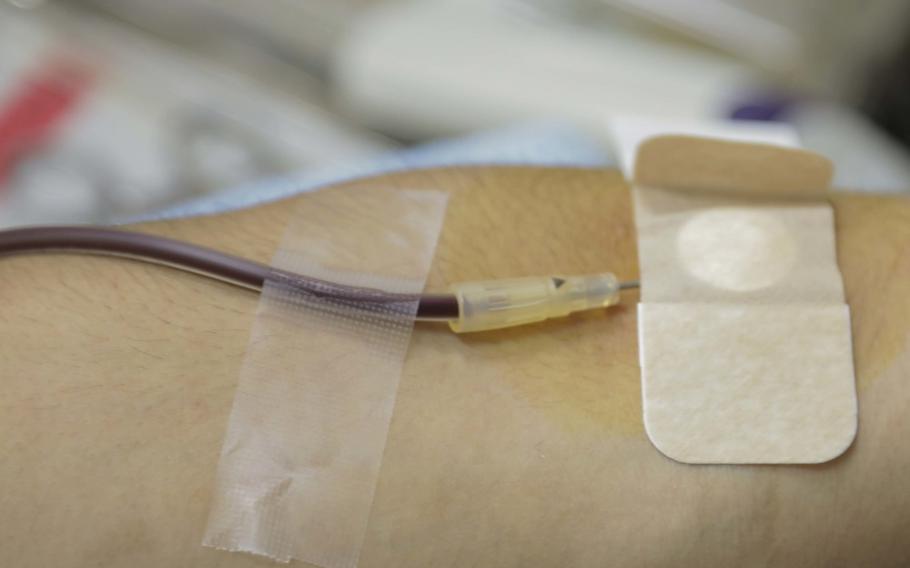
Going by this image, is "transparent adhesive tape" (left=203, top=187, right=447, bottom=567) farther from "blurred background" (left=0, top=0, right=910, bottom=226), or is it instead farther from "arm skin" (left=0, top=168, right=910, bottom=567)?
"blurred background" (left=0, top=0, right=910, bottom=226)

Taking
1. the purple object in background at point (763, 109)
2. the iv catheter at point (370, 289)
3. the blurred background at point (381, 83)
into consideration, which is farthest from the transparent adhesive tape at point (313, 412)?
the purple object in background at point (763, 109)

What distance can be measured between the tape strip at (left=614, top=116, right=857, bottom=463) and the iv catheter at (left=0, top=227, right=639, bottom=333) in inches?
2.7

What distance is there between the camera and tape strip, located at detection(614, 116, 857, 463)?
699 millimetres

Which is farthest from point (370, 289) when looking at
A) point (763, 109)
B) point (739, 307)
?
point (763, 109)

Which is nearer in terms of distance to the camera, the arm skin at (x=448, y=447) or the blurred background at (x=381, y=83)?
the arm skin at (x=448, y=447)

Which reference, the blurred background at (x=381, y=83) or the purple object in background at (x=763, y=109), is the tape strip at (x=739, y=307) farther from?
the purple object in background at (x=763, y=109)

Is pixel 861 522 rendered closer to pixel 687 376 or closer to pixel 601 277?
pixel 687 376

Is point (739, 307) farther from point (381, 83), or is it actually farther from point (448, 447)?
point (381, 83)

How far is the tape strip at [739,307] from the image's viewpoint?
2.29 ft

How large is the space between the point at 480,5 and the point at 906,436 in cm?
165

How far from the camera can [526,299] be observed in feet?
2.39

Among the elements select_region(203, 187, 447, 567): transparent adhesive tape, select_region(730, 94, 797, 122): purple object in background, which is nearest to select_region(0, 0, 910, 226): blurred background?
select_region(730, 94, 797, 122): purple object in background

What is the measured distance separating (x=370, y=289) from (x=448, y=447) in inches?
5.9

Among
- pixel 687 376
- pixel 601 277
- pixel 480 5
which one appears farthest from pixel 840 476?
pixel 480 5
